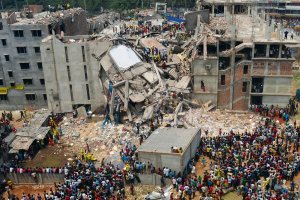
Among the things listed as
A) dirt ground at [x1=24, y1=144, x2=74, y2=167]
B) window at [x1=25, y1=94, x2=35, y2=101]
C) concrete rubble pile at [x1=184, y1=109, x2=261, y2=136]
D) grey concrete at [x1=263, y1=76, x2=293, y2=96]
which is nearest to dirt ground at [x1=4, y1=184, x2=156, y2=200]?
dirt ground at [x1=24, y1=144, x2=74, y2=167]

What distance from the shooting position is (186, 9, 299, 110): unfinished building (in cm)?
3925

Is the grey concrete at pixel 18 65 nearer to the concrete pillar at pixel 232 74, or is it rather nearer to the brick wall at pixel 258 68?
the concrete pillar at pixel 232 74

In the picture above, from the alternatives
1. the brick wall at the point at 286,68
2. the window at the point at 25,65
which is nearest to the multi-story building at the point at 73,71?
the window at the point at 25,65

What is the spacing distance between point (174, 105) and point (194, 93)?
10.6 feet

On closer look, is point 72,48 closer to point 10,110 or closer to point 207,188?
point 10,110

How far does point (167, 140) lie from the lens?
3212cm

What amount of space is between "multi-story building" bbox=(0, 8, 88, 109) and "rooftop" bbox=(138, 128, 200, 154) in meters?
19.4

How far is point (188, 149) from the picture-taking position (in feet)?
102

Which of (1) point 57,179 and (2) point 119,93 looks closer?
(1) point 57,179

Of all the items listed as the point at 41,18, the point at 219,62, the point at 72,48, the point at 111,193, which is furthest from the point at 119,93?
the point at 41,18

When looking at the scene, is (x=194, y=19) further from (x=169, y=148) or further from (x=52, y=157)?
(x=52, y=157)

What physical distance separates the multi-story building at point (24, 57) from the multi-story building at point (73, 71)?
2901 mm

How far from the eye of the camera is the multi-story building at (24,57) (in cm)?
4609

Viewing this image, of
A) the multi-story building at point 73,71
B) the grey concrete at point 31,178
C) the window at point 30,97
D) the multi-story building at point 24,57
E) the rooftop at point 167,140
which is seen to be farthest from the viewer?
the window at point 30,97
